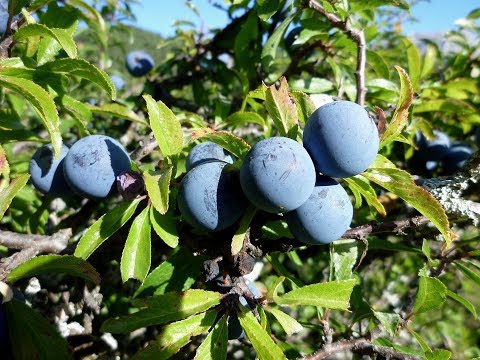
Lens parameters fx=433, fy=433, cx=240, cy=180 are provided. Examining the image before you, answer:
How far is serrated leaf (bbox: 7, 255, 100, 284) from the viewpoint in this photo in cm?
83

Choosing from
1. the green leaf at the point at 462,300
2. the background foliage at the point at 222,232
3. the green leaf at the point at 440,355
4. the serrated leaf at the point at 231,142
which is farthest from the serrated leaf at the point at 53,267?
the green leaf at the point at 462,300

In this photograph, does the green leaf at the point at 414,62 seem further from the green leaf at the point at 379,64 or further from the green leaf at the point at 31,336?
the green leaf at the point at 31,336

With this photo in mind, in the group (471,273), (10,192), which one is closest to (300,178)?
(10,192)

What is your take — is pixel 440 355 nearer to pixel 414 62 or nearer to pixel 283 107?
pixel 283 107

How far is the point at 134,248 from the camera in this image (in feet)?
2.89

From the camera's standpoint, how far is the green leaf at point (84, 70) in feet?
3.02

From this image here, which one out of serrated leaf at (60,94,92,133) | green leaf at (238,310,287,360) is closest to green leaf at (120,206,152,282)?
green leaf at (238,310,287,360)

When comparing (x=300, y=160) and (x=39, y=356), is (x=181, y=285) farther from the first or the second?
(x=300, y=160)

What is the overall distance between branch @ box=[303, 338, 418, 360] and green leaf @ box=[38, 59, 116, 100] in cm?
71

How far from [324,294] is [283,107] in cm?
37

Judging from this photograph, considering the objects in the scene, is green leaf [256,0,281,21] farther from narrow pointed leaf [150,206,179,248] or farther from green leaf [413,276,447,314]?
green leaf [413,276,447,314]

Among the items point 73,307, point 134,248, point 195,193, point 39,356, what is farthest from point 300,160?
point 73,307

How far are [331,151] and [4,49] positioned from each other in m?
0.79

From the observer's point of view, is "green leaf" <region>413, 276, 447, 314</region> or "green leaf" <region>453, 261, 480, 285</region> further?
"green leaf" <region>453, 261, 480, 285</region>
